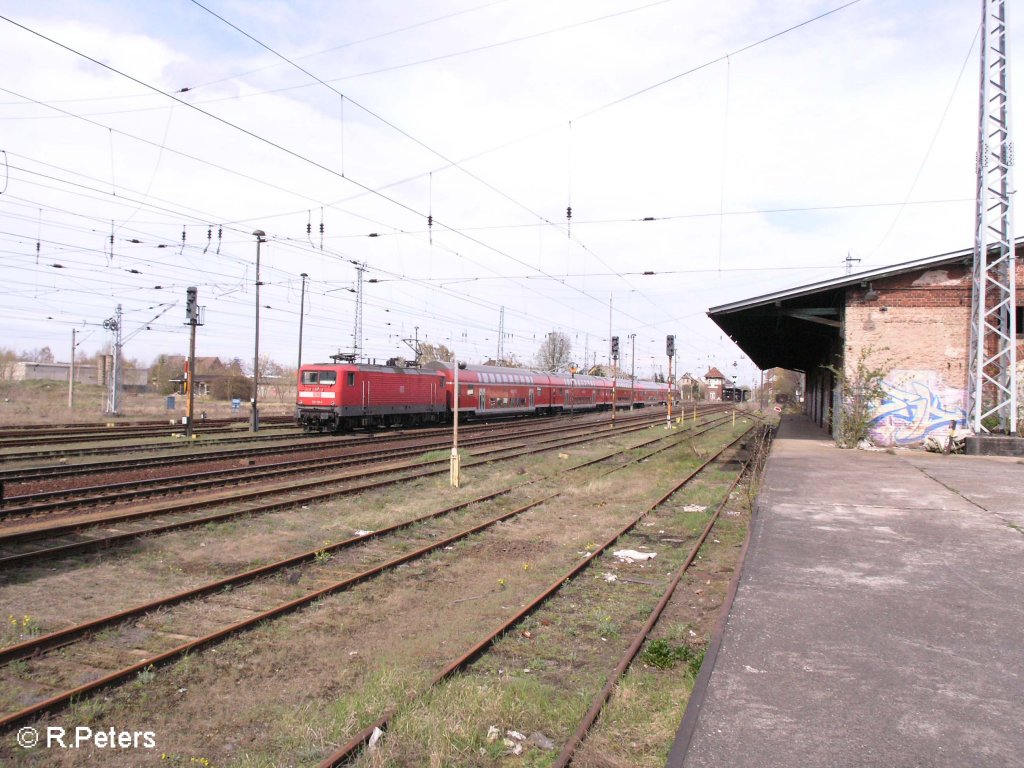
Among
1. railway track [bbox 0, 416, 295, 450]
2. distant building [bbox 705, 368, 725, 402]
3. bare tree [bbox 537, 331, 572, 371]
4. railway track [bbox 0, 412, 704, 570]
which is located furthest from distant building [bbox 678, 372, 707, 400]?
railway track [bbox 0, 412, 704, 570]

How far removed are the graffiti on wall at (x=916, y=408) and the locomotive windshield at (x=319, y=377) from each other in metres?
18.2

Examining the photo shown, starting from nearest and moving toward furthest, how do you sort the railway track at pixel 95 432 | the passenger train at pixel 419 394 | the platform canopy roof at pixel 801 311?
the platform canopy roof at pixel 801 311
the railway track at pixel 95 432
the passenger train at pixel 419 394

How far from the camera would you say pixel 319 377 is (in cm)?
2578

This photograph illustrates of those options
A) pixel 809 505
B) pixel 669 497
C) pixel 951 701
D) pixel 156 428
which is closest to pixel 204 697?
pixel 951 701

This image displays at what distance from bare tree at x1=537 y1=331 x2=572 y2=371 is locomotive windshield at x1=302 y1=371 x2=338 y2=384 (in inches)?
2600

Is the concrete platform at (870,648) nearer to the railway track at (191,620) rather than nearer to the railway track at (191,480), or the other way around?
the railway track at (191,620)

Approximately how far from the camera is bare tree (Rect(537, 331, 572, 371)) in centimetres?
9325

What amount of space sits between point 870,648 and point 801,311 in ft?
60.0

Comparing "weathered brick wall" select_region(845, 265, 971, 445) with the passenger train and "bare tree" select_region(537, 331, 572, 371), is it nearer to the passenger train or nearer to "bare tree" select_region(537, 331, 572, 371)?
the passenger train

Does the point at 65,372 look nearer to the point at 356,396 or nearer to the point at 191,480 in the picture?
Answer: the point at 356,396

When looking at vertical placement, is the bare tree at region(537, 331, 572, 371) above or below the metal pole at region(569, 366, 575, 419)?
above

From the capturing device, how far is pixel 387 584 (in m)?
7.61

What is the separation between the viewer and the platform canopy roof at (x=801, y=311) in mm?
18328

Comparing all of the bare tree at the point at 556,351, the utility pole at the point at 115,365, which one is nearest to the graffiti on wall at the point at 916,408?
the utility pole at the point at 115,365
